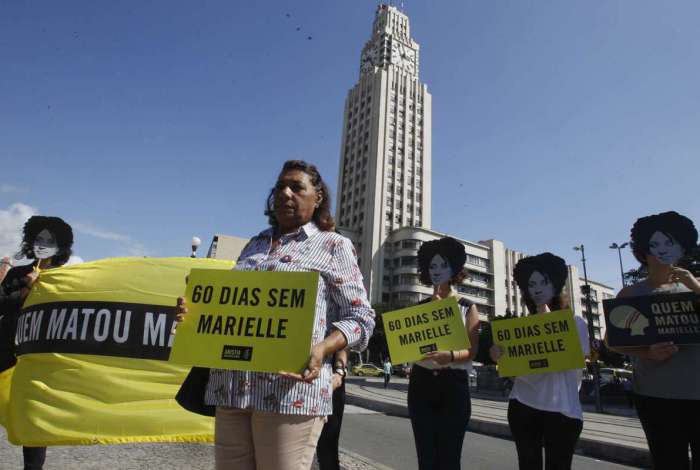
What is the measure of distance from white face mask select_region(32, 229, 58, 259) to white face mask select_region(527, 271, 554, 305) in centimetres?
409

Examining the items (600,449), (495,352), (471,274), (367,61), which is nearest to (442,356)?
(495,352)

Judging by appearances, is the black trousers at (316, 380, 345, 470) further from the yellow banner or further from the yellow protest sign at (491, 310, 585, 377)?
the yellow protest sign at (491, 310, 585, 377)

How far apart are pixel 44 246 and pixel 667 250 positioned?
485 cm

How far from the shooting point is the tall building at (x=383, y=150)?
237 ft

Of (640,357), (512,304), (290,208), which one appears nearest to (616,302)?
(640,357)

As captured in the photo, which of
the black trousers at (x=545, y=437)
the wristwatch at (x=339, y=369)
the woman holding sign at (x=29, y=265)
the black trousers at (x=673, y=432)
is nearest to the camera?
the wristwatch at (x=339, y=369)

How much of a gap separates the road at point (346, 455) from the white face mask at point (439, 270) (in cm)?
253

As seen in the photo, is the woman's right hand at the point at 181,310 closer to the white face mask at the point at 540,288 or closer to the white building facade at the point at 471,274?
the white face mask at the point at 540,288

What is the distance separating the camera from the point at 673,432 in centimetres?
250

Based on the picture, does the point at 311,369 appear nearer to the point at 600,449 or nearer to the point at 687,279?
the point at 687,279

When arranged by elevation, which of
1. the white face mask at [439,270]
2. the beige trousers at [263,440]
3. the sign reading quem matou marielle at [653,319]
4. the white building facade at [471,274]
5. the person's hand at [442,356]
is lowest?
the beige trousers at [263,440]

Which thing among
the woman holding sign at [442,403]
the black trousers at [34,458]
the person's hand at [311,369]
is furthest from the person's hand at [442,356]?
the black trousers at [34,458]

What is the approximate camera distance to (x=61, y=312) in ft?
11.8

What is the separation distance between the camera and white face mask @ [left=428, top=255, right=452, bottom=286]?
3486 mm
